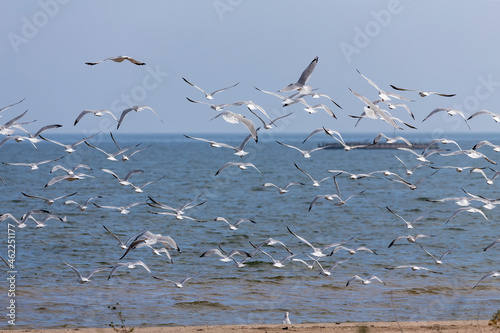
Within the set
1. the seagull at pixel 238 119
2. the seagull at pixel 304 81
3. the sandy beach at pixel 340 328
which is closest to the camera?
the sandy beach at pixel 340 328

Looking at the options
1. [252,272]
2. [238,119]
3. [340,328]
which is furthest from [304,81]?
[252,272]

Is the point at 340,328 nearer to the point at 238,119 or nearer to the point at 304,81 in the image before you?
the point at 238,119

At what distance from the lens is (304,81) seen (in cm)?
1816

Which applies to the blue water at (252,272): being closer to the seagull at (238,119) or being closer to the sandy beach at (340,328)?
the sandy beach at (340,328)

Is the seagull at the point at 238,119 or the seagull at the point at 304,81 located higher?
the seagull at the point at 304,81

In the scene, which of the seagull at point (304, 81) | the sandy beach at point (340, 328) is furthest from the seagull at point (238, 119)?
the sandy beach at point (340, 328)

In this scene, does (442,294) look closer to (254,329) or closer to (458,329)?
(458,329)

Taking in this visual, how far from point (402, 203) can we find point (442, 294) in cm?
3336

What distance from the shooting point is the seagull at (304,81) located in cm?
1787

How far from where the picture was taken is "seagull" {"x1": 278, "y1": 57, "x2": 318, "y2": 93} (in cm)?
1787

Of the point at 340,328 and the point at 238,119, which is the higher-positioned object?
the point at 238,119

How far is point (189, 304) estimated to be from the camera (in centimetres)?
1905

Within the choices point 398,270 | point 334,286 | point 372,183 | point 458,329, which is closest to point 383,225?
point 398,270

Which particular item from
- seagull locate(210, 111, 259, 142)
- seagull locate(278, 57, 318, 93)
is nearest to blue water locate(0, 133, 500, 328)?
seagull locate(210, 111, 259, 142)
